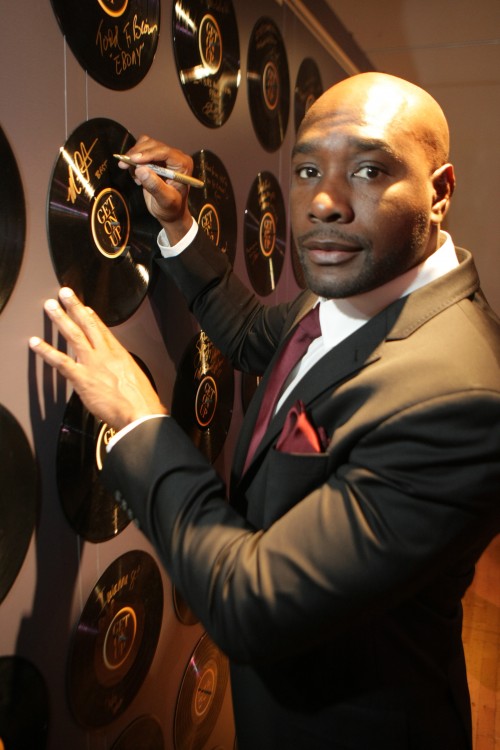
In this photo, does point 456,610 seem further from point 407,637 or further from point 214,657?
point 214,657

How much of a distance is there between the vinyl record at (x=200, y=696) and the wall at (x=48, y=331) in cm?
6

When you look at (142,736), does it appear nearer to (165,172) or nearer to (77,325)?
(77,325)

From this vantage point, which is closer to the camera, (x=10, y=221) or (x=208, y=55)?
(x=10, y=221)

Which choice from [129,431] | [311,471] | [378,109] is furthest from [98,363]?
[378,109]

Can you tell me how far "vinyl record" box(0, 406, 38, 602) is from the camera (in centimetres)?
100

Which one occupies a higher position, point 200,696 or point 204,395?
point 204,395

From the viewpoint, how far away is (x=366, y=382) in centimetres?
93

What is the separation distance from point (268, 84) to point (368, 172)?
3.93 feet

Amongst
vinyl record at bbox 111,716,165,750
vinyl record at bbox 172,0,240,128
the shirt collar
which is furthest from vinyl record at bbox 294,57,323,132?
vinyl record at bbox 111,716,165,750

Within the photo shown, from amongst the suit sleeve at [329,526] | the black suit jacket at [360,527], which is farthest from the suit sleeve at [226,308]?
the suit sleeve at [329,526]

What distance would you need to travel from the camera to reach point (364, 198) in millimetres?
985

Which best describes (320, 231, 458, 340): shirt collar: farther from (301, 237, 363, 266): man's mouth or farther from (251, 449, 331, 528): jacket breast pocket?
(251, 449, 331, 528): jacket breast pocket

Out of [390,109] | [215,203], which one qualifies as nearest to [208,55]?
[215,203]

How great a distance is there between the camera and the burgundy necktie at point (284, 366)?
1.19 m
